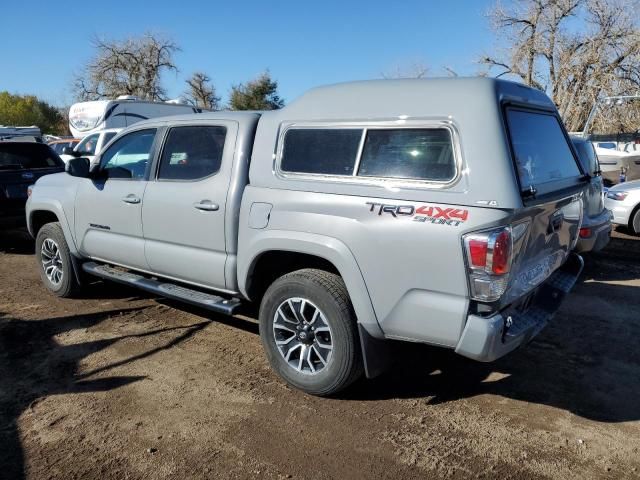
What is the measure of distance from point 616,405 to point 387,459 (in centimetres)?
173

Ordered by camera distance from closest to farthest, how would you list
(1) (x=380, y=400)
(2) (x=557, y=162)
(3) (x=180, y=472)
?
(3) (x=180, y=472)
(1) (x=380, y=400)
(2) (x=557, y=162)

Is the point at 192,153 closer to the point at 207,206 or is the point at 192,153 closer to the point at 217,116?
the point at 217,116

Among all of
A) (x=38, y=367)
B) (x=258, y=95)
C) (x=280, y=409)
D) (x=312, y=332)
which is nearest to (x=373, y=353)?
(x=312, y=332)

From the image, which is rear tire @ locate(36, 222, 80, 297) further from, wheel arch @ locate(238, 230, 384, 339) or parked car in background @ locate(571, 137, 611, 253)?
parked car in background @ locate(571, 137, 611, 253)

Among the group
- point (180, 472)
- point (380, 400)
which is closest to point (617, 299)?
point (380, 400)

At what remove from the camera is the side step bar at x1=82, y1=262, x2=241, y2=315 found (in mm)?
4277

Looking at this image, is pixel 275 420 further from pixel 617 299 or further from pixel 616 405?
pixel 617 299

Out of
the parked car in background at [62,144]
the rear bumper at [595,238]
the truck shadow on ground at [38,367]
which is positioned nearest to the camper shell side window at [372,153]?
the truck shadow on ground at [38,367]

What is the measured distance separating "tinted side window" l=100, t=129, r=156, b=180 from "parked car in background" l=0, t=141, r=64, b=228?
13.0 feet

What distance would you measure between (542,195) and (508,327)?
86cm

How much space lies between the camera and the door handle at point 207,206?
4130mm

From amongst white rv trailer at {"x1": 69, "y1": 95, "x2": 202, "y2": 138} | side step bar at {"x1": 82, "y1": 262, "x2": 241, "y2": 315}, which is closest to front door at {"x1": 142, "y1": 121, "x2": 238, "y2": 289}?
side step bar at {"x1": 82, "y1": 262, "x2": 241, "y2": 315}

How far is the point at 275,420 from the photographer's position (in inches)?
138

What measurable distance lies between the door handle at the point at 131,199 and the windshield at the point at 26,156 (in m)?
4.84
